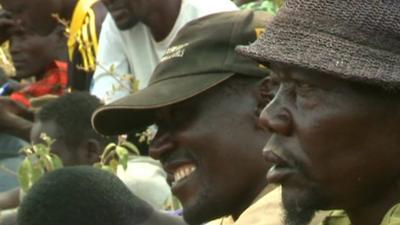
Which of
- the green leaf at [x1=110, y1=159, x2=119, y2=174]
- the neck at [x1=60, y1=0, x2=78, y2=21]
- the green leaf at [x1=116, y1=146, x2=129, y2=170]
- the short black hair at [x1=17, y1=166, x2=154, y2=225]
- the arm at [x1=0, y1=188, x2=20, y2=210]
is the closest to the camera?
the short black hair at [x1=17, y1=166, x2=154, y2=225]

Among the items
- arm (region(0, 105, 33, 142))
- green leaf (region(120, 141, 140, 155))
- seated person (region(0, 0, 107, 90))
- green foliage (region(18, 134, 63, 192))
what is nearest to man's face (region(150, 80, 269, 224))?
green foliage (region(18, 134, 63, 192))

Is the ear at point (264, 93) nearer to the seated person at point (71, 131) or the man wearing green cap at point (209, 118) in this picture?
the man wearing green cap at point (209, 118)

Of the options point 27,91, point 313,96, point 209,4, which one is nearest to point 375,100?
point 313,96

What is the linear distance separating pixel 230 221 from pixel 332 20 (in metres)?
1.30

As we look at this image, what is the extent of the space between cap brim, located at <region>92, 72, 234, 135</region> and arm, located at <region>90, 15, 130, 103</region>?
266 centimetres

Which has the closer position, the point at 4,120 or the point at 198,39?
the point at 198,39

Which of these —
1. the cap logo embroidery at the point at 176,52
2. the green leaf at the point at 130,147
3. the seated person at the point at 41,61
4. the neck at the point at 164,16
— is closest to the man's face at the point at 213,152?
the cap logo embroidery at the point at 176,52

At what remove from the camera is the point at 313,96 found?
348 centimetres

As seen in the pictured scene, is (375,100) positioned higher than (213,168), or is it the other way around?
(375,100)

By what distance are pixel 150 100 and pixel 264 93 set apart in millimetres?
353

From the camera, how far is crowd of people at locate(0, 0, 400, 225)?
3408mm

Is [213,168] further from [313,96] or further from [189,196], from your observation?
[313,96]

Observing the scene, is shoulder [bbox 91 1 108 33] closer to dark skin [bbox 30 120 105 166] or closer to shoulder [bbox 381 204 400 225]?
dark skin [bbox 30 120 105 166]

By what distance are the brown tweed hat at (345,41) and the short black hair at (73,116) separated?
3.70m
